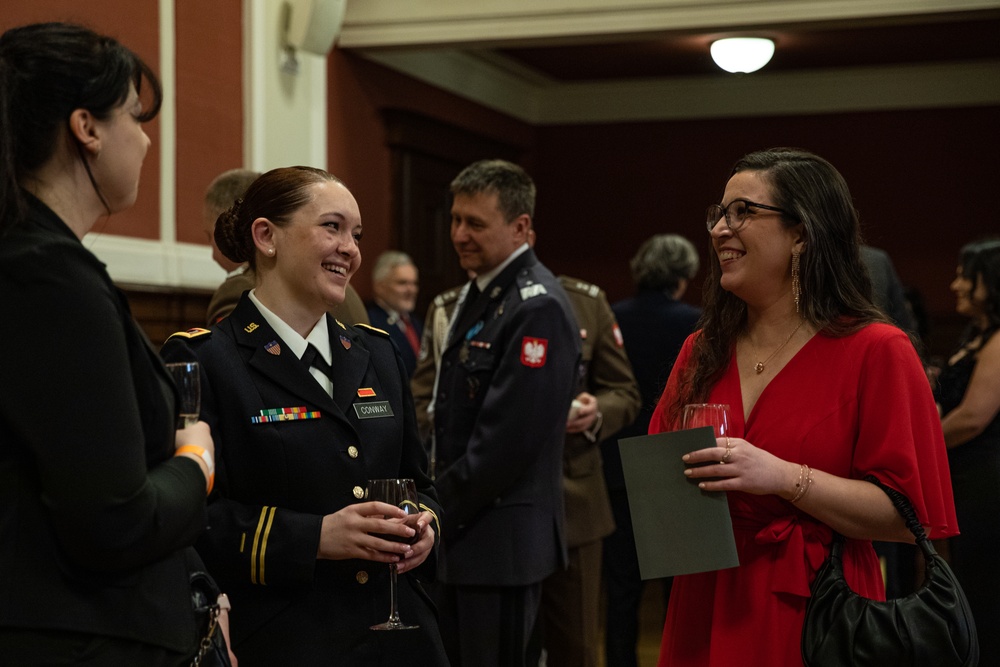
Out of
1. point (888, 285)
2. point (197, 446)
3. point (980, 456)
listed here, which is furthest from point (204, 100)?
point (197, 446)

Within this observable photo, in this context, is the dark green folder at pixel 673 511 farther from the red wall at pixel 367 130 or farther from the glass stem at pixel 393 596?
the red wall at pixel 367 130

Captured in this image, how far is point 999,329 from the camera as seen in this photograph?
145 inches

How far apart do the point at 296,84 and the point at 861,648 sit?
14.9ft

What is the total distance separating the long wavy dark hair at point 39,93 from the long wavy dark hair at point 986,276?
10.0ft

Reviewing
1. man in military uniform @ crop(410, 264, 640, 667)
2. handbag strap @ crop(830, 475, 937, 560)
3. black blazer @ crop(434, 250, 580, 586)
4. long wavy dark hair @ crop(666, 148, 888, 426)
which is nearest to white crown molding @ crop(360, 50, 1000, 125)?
man in military uniform @ crop(410, 264, 640, 667)

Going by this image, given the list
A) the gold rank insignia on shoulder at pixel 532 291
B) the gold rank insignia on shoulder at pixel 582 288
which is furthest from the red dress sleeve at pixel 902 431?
the gold rank insignia on shoulder at pixel 582 288

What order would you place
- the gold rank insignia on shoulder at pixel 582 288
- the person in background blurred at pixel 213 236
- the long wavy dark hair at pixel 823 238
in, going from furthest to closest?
the gold rank insignia on shoulder at pixel 582 288 → the person in background blurred at pixel 213 236 → the long wavy dark hair at pixel 823 238

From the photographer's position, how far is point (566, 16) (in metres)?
5.87

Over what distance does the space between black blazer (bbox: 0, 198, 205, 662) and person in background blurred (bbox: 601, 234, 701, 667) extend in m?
3.22

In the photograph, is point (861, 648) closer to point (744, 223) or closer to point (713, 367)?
point (713, 367)

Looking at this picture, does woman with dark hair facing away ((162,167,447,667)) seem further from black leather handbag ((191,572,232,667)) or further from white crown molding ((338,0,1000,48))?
white crown molding ((338,0,1000,48))

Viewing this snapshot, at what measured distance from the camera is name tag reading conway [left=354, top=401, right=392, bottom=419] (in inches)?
84.1

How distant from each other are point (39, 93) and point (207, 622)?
0.74m

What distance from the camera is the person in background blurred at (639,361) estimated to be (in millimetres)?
4578
